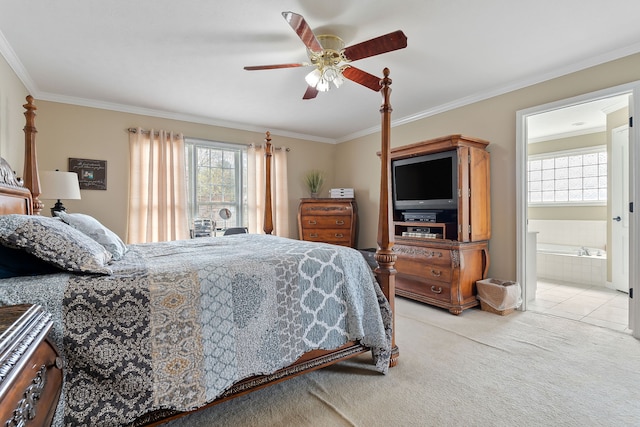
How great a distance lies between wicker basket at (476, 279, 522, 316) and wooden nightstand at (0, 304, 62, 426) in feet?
11.5

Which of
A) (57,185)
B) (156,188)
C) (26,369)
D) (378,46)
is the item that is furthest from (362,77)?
(156,188)

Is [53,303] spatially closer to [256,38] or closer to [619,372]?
[256,38]

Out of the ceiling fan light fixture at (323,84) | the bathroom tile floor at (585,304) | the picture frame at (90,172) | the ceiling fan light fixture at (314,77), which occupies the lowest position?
the bathroom tile floor at (585,304)

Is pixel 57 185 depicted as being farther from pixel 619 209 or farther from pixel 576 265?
pixel 576 265

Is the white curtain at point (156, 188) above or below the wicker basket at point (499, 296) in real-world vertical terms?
above

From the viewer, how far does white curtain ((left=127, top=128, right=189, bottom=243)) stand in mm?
3986

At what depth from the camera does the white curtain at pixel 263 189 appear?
4930mm

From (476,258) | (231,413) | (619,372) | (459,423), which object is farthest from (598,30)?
(231,413)

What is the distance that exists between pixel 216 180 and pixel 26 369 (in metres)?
4.23

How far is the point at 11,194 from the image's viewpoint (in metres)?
1.96

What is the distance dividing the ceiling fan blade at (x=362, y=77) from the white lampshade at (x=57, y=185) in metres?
2.78

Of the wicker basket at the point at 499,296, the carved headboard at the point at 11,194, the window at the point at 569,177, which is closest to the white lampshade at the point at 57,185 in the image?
the carved headboard at the point at 11,194

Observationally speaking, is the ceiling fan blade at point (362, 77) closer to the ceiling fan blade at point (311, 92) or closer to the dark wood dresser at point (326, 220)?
the ceiling fan blade at point (311, 92)

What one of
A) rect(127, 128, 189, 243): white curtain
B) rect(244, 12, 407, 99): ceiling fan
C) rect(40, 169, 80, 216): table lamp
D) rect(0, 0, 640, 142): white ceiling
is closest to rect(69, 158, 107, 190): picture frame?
rect(127, 128, 189, 243): white curtain
